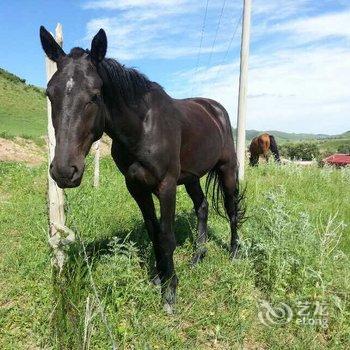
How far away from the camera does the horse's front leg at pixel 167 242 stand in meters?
3.68

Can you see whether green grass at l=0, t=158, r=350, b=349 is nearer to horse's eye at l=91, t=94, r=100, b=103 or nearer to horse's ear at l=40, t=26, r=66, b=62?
horse's eye at l=91, t=94, r=100, b=103

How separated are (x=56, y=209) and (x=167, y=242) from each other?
3.67 ft

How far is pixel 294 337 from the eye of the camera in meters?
3.31

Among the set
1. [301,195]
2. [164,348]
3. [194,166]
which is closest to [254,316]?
[164,348]

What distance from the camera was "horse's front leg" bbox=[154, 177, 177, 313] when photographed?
3684 mm

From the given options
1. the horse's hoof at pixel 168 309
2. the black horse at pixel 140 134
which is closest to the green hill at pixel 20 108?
the black horse at pixel 140 134

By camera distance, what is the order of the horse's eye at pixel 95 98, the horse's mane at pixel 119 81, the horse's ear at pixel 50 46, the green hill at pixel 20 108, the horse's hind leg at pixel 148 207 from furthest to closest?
the green hill at pixel 20 108
the horse's hind leg at pixel 148 207
the horse's mane at pixel 119 81
the horse's ear at pixel 50 46
the horse's eye at pixel 95 98

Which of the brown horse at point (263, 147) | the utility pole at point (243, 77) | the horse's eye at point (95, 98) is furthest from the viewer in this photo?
the brown horse at point (263, 147)

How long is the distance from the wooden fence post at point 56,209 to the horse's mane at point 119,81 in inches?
24.2

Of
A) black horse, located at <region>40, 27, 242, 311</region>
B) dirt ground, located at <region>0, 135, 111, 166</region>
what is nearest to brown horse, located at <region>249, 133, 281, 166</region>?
dirt ground, located at <region>0, 135, 111, 166</region>

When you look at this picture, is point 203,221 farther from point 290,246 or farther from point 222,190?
point 290,246

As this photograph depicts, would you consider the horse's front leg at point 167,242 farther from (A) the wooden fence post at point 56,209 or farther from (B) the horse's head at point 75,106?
(B) the horse's head at point 75,106

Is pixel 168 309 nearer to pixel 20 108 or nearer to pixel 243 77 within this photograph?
pixel 243 77

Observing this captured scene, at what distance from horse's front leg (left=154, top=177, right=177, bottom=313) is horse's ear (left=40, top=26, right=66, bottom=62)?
142 cm
